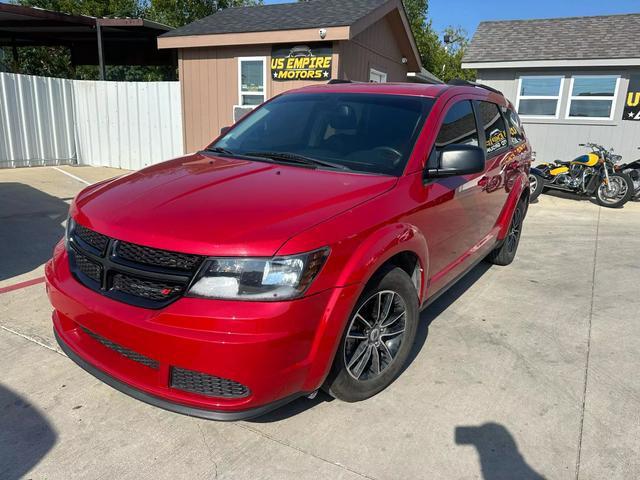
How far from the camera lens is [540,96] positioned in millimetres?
12609

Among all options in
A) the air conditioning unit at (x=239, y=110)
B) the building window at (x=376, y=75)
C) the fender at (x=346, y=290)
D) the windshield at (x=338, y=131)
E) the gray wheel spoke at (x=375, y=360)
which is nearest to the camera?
the fender at (x=346, y=290)

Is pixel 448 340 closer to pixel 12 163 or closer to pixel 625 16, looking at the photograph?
pixel 12 163

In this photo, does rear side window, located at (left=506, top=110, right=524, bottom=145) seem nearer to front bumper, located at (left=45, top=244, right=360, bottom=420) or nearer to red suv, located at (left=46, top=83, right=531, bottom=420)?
red suv, located at (left=46, top=83, right=531, bottom=420)

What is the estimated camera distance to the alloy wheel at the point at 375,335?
8.82 ft

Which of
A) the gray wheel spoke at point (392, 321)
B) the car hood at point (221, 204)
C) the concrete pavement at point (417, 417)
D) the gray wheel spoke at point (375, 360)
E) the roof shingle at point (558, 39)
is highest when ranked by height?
the roof shingle at point (558, 39)

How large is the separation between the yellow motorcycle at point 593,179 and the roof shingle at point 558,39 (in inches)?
123

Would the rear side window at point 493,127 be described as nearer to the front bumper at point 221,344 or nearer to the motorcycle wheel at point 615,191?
the front bumper at point 221,344

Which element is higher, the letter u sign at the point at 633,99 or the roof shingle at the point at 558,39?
the roof shingle at the point at 558,39

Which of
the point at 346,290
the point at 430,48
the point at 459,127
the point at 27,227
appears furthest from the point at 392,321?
the point at 430,48

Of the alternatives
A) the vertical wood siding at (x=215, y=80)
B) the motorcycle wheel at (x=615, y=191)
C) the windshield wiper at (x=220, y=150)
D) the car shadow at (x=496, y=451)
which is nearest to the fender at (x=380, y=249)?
the car shadow at (x=496, y=451)

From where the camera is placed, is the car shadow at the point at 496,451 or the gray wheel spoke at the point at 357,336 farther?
the gray wheel spoke at the point at 357,336

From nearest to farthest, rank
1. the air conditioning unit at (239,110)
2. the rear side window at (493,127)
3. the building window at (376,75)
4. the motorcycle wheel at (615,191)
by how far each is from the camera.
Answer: the rear side window at (493,127) → the motorcycle wheel at (615,191) → the air conditioning unit at (239,110) → the building window at (376,75)

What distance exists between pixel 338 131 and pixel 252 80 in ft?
25.6

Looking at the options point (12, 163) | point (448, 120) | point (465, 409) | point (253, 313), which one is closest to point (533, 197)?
point (448, 120)
